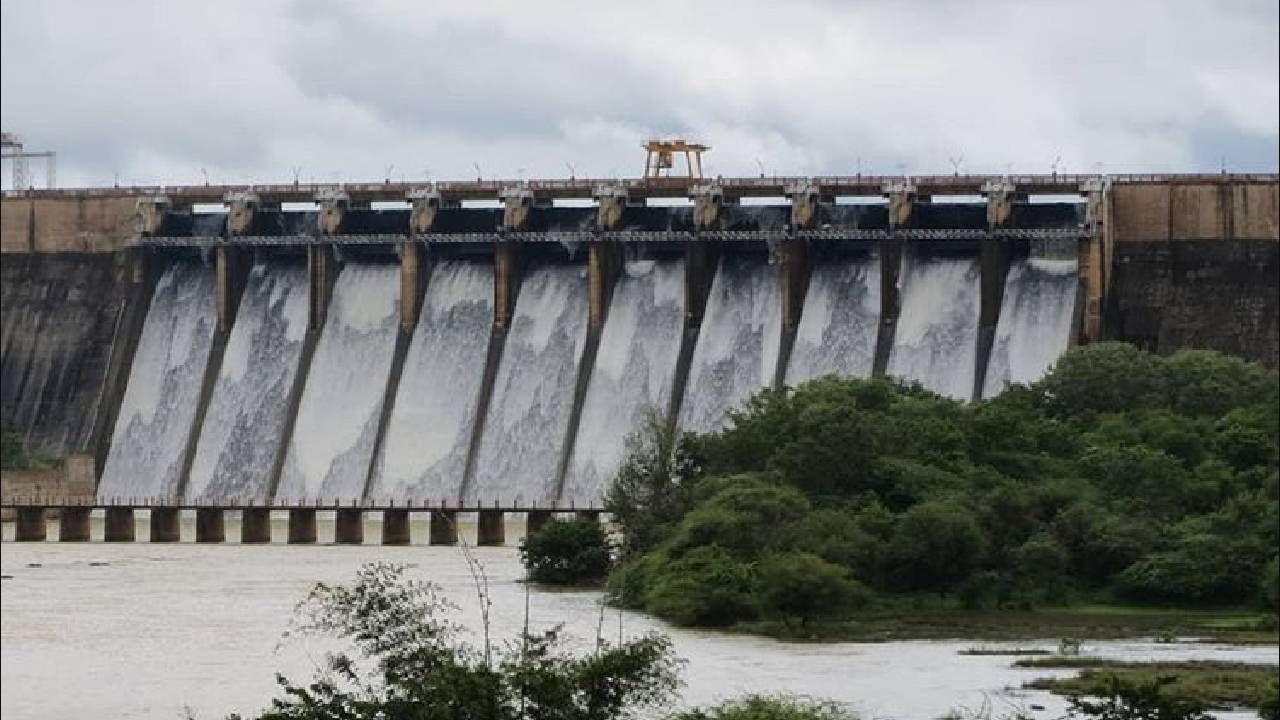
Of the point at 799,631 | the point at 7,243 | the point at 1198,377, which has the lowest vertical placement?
the point at 799,631

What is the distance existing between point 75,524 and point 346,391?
31.5ft

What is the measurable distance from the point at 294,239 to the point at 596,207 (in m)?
8.50

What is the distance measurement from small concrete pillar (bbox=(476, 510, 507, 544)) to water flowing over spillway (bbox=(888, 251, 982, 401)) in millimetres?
10598

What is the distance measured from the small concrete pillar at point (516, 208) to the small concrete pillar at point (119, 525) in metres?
13.0

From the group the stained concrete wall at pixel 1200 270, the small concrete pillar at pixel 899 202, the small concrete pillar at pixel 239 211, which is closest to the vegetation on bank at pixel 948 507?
the stained concrete wall at pixel 1200 270

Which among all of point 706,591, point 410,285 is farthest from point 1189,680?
point 410,285

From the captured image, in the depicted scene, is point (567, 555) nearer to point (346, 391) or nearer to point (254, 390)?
point (346, 391)

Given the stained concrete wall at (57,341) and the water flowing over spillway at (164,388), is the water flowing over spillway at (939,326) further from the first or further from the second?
the stained concrete wall at (57,341)

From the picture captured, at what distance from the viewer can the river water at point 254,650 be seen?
41844 millimetres

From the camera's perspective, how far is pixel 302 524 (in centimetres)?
7738

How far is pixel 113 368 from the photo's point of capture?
87875 millimetres

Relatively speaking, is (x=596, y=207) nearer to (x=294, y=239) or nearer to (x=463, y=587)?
(x=294, y=239)

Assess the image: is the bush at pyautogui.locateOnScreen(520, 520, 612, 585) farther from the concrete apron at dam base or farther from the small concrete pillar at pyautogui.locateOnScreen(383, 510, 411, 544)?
the small concrete pillar at pyautogui.locateOnScreen(383, 510, 411, 544)

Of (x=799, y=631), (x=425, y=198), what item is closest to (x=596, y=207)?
(x=425, y=198)
